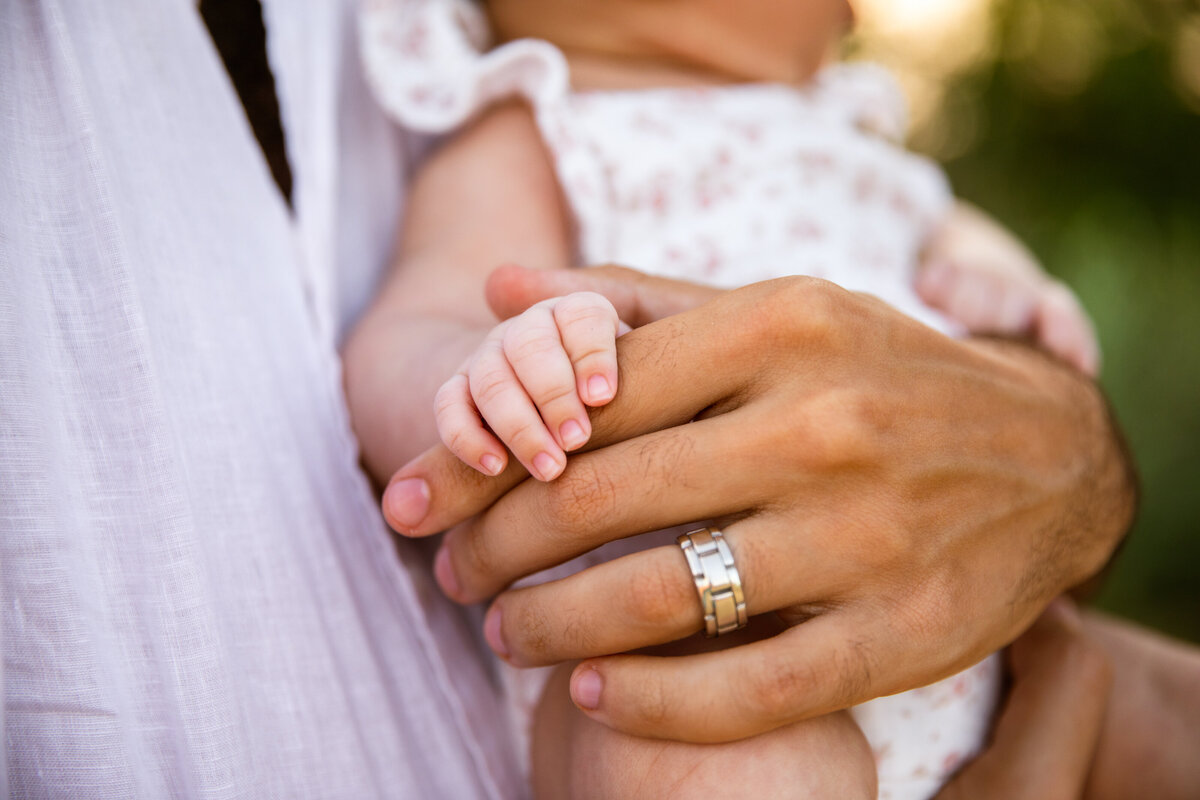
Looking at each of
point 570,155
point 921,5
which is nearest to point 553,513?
point 570,155

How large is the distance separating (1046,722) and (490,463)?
654mm

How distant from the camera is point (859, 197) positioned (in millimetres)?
1099

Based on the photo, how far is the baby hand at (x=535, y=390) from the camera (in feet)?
1.71

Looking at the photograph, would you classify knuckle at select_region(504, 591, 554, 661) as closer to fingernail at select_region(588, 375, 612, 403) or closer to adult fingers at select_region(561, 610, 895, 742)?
adult fingers at select_region(561, 610, 895, 742)

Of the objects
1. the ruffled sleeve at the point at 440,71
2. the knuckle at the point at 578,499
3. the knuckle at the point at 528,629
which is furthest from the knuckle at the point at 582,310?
the ruffled sleeve at the point at 440,71

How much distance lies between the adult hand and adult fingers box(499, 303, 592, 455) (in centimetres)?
4

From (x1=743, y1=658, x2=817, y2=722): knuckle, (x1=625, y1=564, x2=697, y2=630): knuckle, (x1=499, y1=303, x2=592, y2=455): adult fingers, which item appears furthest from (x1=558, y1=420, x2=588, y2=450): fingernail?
(x1=743, y1=658, x2=817, y2=722): knuckle

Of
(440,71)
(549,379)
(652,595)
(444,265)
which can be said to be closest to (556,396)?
(549,379)

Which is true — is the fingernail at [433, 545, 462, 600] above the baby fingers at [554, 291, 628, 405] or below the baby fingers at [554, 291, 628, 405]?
below

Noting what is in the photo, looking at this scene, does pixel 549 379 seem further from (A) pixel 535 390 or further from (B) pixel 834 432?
(B) pixel 834 432

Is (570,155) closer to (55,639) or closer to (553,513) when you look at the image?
(553,513)

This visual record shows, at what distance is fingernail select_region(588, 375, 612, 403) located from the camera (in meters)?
0.53

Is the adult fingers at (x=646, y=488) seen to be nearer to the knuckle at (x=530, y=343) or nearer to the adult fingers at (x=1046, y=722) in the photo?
the knuckle at (x=530, y=343)

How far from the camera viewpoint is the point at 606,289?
65 centimetres
